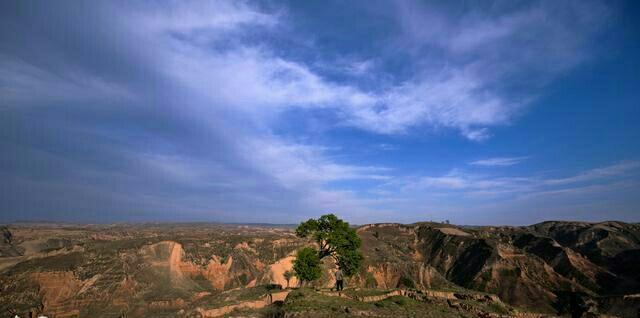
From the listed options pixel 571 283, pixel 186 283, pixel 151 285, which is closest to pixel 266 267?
pixel 186 283

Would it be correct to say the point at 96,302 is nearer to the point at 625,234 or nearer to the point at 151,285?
the point at 151,285

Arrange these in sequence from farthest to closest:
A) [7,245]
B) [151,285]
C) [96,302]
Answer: [7,245]
[151,285]
[96,302]

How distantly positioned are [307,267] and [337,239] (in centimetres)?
447

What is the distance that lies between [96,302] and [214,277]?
19425mm

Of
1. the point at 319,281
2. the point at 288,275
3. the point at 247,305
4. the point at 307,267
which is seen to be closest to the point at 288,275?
the point at 288,275

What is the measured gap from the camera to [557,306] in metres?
53.0

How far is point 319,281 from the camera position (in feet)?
173

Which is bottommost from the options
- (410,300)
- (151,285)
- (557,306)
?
(557,306)

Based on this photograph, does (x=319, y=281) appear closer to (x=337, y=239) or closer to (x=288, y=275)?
(x=288, y=275)

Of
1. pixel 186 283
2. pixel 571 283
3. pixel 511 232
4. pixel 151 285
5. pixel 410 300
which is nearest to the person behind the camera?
pixel 410 300

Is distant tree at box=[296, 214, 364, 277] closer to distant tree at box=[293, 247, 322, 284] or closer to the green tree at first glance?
distant tree at box=[293, 247, 322, 284]

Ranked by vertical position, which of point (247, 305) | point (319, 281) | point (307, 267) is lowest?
point (319, 281)

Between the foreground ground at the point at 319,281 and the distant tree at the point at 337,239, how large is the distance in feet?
9.36

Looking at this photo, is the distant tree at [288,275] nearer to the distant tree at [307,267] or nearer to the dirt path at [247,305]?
the distant tree at [307,267]
